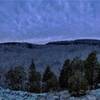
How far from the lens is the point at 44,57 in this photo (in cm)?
11669

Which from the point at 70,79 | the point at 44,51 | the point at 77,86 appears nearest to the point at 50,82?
the point at 70,79

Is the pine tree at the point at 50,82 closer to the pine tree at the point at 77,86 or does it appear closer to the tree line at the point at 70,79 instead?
the tree line at the point at 70,79

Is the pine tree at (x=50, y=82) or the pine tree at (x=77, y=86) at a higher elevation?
the pine tree at (x=77, y=86)

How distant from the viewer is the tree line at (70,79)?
26000 mm

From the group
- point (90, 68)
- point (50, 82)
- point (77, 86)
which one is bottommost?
point (50, 82)

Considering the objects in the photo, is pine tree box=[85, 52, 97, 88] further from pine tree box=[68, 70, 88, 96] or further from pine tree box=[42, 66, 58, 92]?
pine tree box=[68, 70, 88, 96]

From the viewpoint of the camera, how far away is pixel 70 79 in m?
27.1

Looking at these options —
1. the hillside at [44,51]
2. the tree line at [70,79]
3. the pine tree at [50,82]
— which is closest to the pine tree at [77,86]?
the tree line at [70,79]

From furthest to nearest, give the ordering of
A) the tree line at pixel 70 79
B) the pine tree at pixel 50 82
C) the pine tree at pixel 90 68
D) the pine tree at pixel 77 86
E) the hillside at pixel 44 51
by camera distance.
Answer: the hillside at pixel 44 51
the pine tree at pixel 50 82
the pine tree at pixel 90 68
the tree line at pixel 70 79
the pine tree at pixel 77 86

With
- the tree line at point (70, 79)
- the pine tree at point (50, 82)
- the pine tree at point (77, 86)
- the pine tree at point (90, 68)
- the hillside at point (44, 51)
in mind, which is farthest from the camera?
the hillside at point (44, 51)

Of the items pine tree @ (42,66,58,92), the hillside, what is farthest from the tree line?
the hillside

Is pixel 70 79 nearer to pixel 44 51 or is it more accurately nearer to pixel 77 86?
pixel 77 86

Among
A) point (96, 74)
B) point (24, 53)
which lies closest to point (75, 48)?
point (24, 53)

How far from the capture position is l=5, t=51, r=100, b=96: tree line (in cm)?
2600
